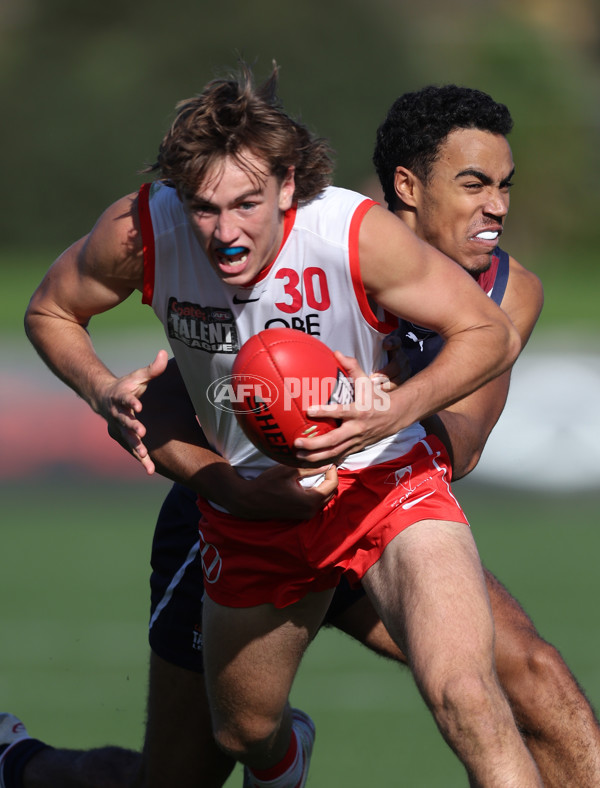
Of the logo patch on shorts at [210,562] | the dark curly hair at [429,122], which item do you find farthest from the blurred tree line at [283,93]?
the logo patch on shorts at [210,562]

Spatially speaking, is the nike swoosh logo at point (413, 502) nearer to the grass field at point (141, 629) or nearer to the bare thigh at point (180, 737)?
the bare thigh at point (180, 737)

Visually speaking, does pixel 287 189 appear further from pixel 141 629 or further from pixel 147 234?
pixel 141 629

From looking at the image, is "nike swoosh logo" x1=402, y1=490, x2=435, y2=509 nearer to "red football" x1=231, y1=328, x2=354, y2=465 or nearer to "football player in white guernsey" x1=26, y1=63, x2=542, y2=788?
"football player in white guernsey" x1=26, y1=63, x2=542, y2=788

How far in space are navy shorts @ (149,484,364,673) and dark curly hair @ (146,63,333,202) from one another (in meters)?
1.80

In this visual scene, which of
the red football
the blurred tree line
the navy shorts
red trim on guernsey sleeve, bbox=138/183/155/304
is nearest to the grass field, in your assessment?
the navy shorts

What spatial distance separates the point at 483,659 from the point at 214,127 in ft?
6.63

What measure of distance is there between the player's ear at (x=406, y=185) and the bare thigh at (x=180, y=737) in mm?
2318

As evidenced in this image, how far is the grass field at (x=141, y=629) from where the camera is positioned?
611 centimetres

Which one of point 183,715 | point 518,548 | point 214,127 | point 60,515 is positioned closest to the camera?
point 214,127

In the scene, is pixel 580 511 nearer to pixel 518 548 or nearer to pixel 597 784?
pixel 518 548

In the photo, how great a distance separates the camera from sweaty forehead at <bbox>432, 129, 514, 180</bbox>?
200 inches

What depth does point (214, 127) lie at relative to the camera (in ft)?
13.5

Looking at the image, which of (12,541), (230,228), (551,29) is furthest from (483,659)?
(551,29)

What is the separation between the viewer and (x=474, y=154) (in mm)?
5082
